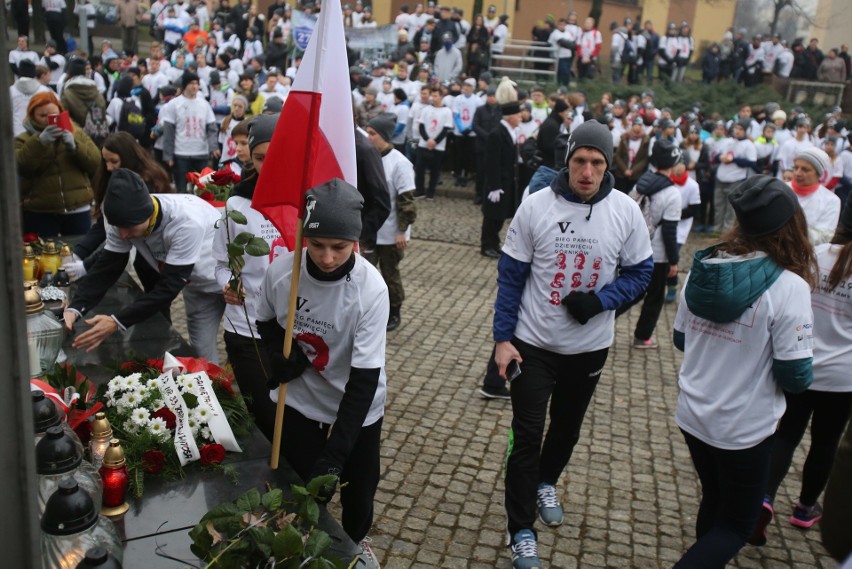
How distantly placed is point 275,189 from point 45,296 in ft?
7.12

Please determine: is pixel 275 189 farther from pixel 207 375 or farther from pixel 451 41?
pixel 451 41

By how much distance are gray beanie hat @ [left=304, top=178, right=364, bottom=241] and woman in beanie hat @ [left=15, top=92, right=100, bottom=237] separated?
4.42 m

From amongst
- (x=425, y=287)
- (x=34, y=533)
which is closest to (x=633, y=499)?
(x=34, y=533)

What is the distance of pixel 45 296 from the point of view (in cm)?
493

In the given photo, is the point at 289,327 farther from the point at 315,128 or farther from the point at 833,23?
the point at 833,23

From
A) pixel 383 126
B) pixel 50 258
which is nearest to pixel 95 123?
pixel 383 126

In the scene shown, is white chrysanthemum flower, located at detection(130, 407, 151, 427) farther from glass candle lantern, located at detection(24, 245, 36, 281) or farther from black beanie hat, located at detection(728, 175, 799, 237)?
black beanie hat, located at detection(728, 175, 799, 237)

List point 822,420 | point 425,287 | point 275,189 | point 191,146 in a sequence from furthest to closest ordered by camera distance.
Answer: point 191,146 < point 425,287 < point 822,420 < point 275,189

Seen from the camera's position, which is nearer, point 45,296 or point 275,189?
point 275,189

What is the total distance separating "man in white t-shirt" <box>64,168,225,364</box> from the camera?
4.58 metres

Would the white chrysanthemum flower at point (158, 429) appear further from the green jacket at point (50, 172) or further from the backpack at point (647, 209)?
the backpack at point (647, 209)

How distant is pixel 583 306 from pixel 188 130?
10.0 m

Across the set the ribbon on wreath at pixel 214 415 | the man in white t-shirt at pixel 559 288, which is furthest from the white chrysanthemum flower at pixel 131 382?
the man in white t-shirt at pixel 559 288

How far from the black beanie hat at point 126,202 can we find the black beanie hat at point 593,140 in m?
2.32
